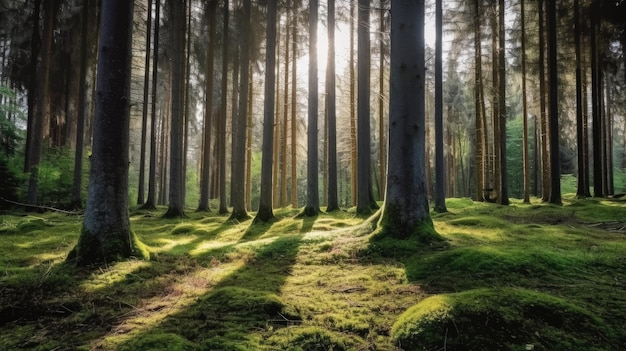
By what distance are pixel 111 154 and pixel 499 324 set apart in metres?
5.59

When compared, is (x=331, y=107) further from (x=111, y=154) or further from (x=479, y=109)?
(x=111, y=154)

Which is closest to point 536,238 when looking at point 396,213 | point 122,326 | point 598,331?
point 396,213

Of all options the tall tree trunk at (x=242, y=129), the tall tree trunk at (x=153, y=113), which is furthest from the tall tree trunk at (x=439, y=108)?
the tall tree trunk at (x=153, y=113)

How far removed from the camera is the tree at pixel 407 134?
5867mm

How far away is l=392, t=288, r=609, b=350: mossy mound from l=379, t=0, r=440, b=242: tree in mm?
2871

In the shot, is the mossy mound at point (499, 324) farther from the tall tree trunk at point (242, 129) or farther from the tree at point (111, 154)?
the tall tree trunk at point (242, 129)

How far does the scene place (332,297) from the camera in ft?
12.3

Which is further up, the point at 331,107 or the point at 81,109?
the point at 81,109

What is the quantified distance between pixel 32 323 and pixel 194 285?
5.41ft

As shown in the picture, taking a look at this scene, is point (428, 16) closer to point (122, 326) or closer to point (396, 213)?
point (396, 213)

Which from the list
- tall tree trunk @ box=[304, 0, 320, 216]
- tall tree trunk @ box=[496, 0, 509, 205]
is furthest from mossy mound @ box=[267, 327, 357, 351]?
tall tree trunk @ box=[496, 0, 509, 205]

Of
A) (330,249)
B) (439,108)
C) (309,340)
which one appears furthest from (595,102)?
(309,340)

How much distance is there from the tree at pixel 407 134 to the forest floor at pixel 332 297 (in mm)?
495

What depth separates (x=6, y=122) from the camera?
13.8 m
